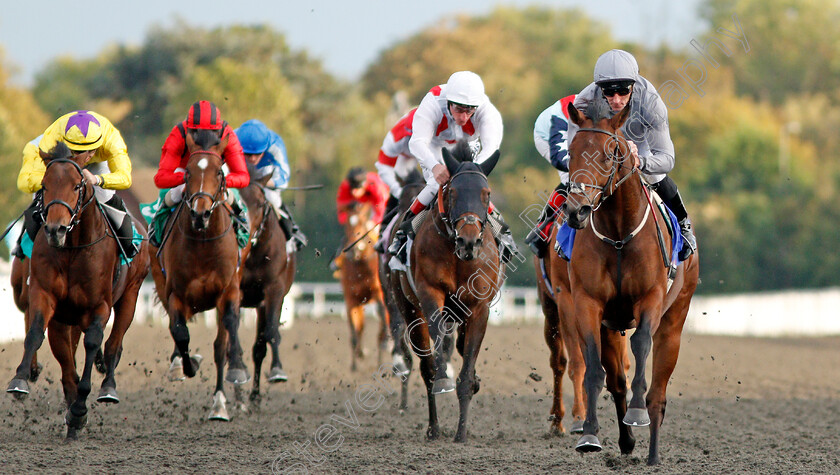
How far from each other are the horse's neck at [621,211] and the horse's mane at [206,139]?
3.33 meters

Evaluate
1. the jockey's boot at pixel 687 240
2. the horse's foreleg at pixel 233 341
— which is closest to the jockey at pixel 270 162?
the horse's foreleg at pixel 233 341

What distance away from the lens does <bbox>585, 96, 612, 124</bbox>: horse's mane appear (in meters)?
6.09

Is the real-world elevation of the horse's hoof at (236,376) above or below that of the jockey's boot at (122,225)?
below

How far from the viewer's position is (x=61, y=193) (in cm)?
714

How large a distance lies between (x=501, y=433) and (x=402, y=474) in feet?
6.73

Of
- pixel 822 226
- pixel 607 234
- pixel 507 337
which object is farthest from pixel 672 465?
pixel 822 226

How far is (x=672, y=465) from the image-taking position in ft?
22.0

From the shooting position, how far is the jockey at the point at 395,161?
9914 mm

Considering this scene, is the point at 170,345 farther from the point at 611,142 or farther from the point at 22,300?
the point at 611,142

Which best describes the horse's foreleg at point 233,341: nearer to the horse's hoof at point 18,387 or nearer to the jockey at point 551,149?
the horse's hoof at point 18,387

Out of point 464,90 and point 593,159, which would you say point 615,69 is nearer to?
point 593,159

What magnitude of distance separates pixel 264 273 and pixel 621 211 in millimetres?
4665

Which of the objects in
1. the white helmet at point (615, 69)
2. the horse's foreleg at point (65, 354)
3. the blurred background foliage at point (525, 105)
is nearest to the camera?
the white helmet at point (615, 69)

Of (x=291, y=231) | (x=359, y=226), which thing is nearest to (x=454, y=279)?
(x=291, y=231)
